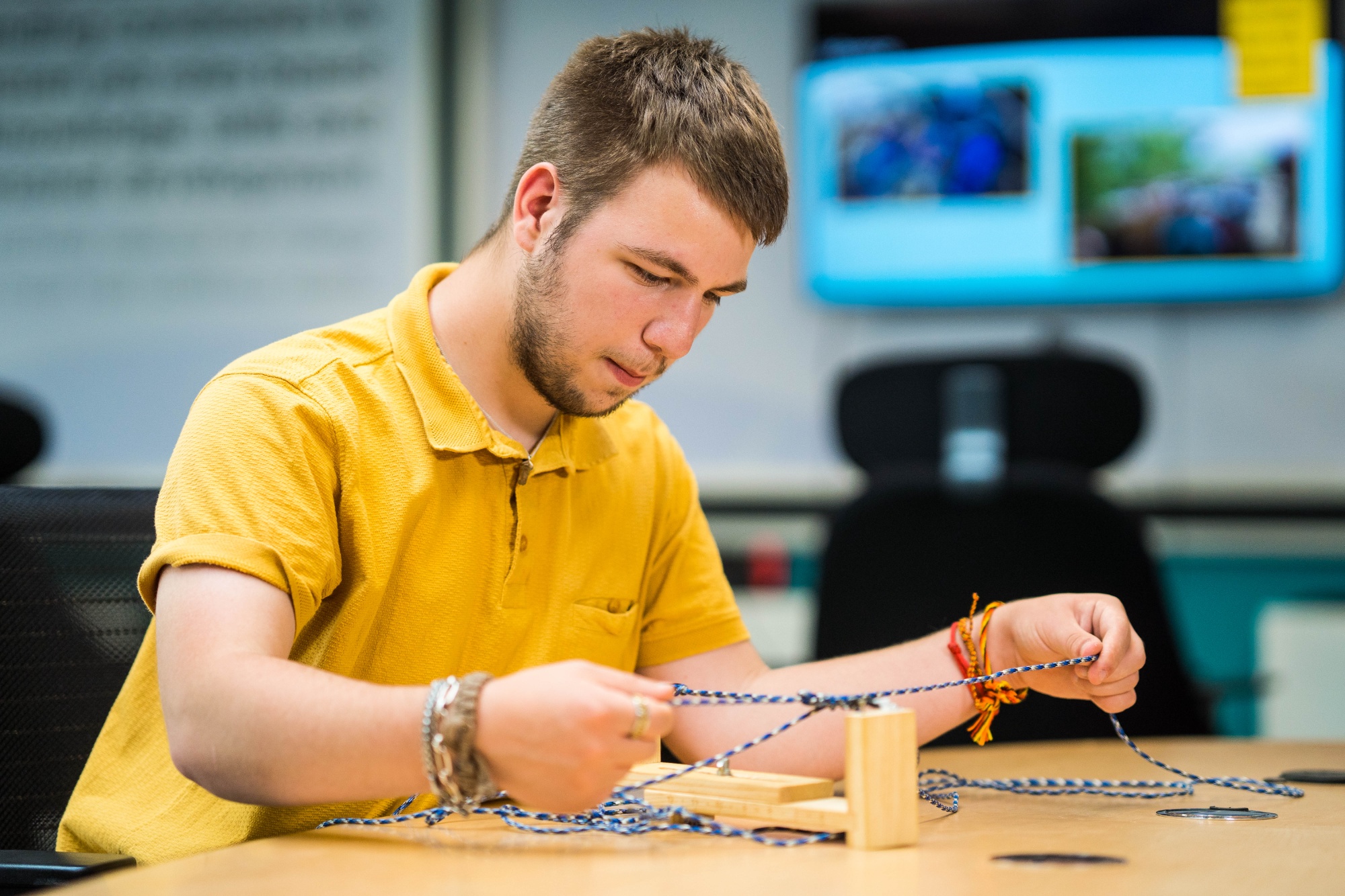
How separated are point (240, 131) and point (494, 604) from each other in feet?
8.58

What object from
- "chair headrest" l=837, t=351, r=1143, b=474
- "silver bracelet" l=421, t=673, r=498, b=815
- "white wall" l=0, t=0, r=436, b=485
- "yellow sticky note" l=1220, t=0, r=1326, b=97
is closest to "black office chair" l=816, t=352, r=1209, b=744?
"chair headrest" l=837, t=351, r=1143, b=474

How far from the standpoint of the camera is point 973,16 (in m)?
3.02

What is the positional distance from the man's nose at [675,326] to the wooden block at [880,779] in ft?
1.29

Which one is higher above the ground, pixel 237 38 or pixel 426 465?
pixel 237 38

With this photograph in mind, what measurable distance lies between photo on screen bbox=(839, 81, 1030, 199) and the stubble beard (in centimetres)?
196

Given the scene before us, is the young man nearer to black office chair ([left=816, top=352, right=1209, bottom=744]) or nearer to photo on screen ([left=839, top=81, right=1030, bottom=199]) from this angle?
black office chair ([left=816, top=352, right=1209, bottom=744])

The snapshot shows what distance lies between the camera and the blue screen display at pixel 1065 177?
283 centimetres

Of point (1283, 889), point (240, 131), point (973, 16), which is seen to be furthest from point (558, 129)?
point (240, 131)

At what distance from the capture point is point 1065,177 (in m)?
2.95

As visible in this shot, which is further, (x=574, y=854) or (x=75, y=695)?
(x=75, y=695)

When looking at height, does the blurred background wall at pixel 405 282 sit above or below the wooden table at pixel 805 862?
above

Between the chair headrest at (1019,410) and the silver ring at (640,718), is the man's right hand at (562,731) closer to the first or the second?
the silver ring at (640,718)

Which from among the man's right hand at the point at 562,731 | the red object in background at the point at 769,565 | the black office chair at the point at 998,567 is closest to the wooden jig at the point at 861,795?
the man's right hand at the point at 562,731

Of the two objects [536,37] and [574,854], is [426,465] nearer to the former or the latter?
[574,854]
